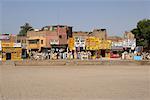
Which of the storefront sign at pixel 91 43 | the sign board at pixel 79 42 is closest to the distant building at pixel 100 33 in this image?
the storefront sign at pixel 91 43

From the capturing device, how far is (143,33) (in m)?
62.9

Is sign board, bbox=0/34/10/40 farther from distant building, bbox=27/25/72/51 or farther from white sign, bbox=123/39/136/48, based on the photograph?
white sign, bbox=123/39/136/48

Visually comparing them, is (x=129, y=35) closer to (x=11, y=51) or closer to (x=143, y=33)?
(x=143, y=33)

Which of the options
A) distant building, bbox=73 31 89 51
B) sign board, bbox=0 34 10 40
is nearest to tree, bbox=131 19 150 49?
distant building, bbox=73 31 89 51

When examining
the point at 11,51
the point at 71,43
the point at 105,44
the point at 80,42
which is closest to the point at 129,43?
the point at 105,44

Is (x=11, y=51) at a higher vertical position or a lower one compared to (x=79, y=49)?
lower

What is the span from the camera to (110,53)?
61.8 m

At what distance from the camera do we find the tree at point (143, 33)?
61938 millimetres
